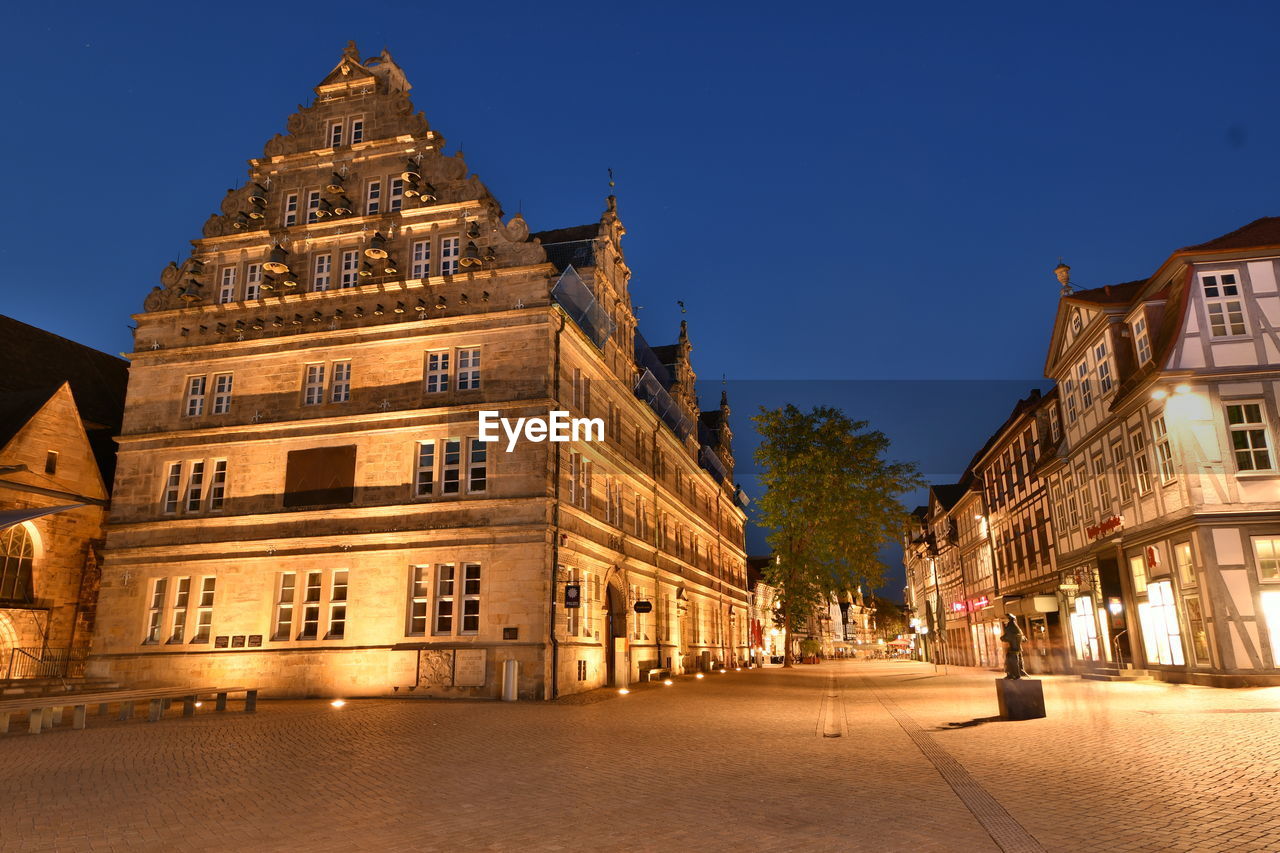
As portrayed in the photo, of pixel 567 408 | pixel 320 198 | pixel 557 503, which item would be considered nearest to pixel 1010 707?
pixel 557 503

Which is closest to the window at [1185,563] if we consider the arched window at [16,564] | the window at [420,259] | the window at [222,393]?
the window at [420,259]

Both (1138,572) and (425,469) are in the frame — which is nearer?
(425,469)

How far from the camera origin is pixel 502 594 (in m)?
24.6

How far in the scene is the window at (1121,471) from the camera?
27.4 meters

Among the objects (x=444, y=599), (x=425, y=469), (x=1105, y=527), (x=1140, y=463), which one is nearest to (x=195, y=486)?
(x=425, y=469)

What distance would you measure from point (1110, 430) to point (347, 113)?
29.9m

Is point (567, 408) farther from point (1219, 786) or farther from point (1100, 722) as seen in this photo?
point (1219, 786)

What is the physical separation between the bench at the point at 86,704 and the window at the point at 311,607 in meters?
4.97

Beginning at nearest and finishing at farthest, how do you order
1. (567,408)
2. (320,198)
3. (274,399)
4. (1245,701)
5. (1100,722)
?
(1100,722) → (1245,701) → (567,408) → (274,399) → (320,198)

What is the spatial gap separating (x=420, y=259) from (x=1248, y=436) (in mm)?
25848

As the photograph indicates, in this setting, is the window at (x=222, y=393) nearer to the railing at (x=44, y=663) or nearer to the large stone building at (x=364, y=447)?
the large stone building at (x=364, y=447)

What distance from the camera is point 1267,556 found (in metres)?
22.1

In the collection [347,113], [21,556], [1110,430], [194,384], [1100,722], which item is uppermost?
[347,113]

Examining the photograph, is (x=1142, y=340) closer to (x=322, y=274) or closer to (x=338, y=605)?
(x=338, y=605)
